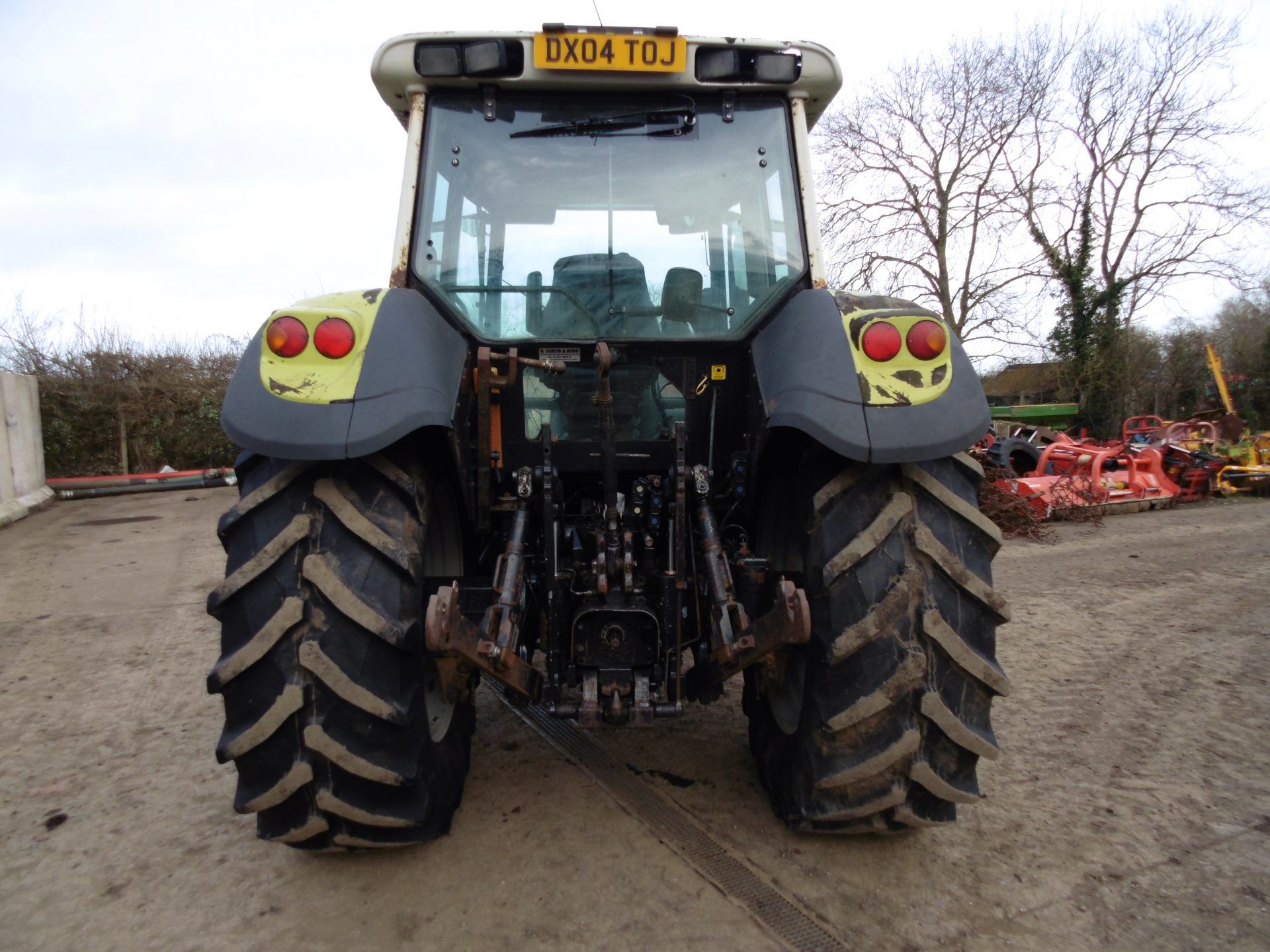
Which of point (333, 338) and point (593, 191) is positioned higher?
point (593, 191)

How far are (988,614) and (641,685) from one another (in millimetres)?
1030

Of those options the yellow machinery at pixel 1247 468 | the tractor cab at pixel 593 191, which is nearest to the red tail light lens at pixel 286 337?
the tractor cab at pixel 593 191

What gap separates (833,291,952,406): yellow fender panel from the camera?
2197 mm

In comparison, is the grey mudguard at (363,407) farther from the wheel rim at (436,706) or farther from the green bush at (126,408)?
the green bush at (126,408)

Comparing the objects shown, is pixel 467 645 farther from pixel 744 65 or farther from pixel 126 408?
pixel 126 408

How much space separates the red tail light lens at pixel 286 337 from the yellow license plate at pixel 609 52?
1245mm

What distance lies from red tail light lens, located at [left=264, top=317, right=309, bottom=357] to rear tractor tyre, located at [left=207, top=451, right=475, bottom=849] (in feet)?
1.02

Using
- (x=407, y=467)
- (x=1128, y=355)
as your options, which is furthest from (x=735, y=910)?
(x=1128, y=355)

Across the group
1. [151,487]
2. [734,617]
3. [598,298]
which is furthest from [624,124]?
[151,487]

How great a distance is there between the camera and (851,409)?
217 cm

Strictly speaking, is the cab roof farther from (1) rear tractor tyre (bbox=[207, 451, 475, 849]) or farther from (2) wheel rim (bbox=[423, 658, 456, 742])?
(2) wheel rim (bbox=[423, 658, 456, 742])

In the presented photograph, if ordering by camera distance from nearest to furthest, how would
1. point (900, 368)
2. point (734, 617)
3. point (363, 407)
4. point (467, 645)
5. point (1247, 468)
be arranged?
point (467, 645)
point (363, 407)
point (900, 368)
point (734, 617)
point (1247, 468)

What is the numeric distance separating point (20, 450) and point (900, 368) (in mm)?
12270

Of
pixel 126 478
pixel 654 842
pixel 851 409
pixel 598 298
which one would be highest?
pixel 598 298
